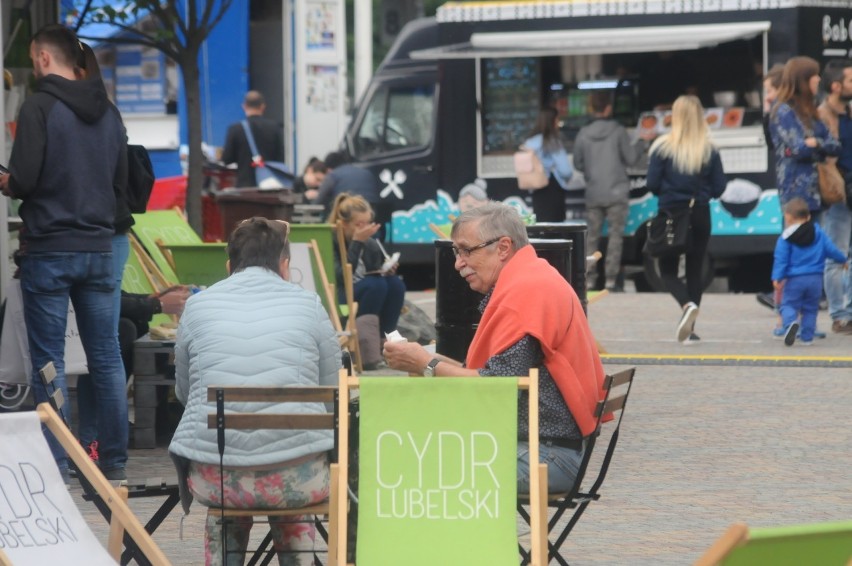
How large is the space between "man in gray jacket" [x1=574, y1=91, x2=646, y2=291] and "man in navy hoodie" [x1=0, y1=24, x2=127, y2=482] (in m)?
10.1

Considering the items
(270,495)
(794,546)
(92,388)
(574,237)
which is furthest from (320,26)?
(794,546)

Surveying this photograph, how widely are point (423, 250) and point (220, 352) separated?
12.9 metres

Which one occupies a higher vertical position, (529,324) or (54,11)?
(54,11)

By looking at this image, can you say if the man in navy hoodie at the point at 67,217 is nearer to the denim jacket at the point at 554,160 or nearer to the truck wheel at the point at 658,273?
the truck wheel at the point at 658,273

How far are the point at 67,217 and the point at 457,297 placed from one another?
6.59 ft

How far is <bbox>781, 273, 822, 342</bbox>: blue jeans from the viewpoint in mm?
12789

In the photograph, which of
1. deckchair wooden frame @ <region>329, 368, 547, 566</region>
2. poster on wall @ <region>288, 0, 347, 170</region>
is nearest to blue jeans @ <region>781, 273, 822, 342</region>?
deckchair wooden frame @ <region>329, 368, 547, 566</region>

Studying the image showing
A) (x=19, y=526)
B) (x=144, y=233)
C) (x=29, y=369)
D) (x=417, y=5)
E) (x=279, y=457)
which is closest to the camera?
(x=19, y=526)

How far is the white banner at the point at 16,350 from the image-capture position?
7918 millimetres

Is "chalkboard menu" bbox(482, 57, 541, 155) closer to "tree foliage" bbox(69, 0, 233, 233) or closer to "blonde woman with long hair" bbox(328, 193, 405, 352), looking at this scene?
"tree foliage" bbox(69, 0, 233, 233)

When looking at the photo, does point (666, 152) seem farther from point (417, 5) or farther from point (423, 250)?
point (417, 5)

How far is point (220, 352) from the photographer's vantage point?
554 centimetres

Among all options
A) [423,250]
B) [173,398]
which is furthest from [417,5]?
[173,398]

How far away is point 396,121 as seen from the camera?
1888 centimetres
